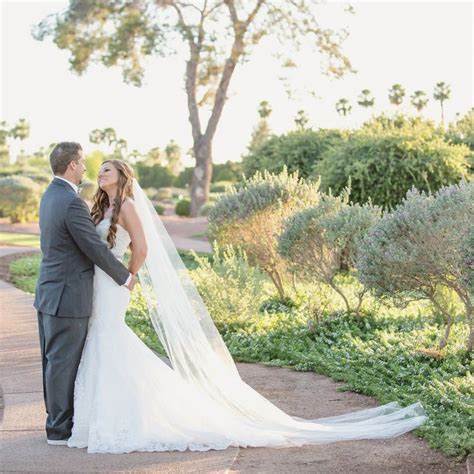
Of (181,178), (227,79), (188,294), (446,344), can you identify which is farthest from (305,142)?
(181,178)

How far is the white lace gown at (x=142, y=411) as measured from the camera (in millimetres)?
6109

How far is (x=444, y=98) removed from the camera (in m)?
78.3

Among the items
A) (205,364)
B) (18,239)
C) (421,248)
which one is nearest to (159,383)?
(205,364)

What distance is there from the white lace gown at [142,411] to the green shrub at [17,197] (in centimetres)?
2646

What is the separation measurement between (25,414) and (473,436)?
3446 millimetres

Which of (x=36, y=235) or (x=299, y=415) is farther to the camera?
(x=36, y=235)

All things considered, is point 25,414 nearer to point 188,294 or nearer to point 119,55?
point 188,294

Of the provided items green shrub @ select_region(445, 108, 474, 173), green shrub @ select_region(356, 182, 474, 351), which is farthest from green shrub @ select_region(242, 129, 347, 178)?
green shrub @ select_region(356, 182, 474, 351)

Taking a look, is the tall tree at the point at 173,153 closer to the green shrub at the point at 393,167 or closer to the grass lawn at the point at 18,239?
the grass lawn at the point at 18,239

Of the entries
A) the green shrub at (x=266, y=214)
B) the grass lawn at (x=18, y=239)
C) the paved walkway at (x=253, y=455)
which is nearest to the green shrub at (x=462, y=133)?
the green shrub at (x=266, y=214)

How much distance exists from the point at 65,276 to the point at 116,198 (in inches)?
26.8

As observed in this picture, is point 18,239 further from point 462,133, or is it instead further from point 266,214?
point 266,214

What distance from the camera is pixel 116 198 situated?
6383mm

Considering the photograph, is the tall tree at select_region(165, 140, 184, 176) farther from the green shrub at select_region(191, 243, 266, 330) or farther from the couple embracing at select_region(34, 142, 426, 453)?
the couple embracing at select_region(34, 142, 426, 453)
